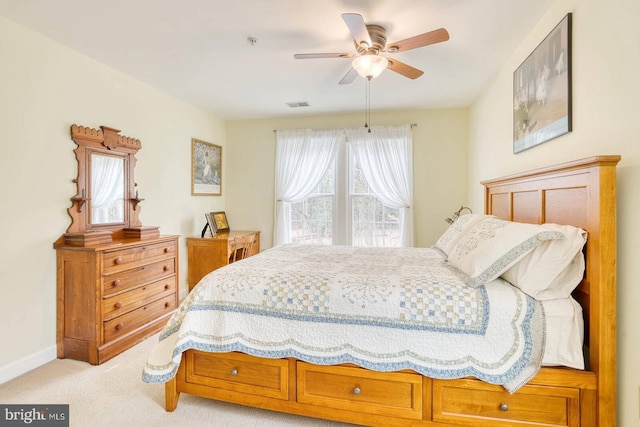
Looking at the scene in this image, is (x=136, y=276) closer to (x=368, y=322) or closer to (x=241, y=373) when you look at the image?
(x=241, y=373)

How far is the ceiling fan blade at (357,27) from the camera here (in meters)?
1.78

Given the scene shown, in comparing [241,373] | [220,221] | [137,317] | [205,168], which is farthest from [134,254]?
[205,168]

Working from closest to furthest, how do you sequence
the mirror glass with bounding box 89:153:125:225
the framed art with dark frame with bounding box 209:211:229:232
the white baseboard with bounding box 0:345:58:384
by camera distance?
the white baseboard with bounding box 0:345:58:384 → the mirror glass with bounding box 89:153:125:225 → the framed art with dark frame with bounding box 209:211:229:232

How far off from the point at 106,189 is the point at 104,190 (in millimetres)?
25

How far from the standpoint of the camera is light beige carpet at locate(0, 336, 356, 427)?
1.77m

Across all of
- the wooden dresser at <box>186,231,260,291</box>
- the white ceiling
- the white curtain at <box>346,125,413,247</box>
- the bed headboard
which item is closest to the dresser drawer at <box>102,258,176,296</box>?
the wooden dresser at <box>186,231,260,291</box>

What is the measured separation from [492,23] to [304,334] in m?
2.49

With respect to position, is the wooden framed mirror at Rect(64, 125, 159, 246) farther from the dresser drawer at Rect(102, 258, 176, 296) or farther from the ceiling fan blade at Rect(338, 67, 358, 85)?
the ceiling fan blade at Rect(338, 67, 358, 85)

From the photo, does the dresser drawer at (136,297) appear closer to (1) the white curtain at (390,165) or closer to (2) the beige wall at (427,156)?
(2) the beige wall at (427,156)

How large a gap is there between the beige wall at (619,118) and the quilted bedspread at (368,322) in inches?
14.2

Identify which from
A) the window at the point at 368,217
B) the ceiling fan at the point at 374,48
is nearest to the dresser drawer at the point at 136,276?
the ceiling fan at the point at 374,48

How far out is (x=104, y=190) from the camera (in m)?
2.89

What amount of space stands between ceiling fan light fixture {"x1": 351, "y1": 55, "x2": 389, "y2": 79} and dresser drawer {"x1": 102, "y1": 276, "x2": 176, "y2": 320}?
2.68 metres

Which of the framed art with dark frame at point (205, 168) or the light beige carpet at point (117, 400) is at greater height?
the framed art with dark frame at point (205, 168)
